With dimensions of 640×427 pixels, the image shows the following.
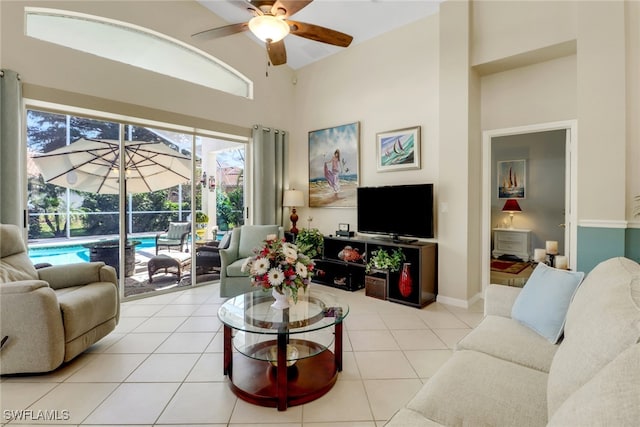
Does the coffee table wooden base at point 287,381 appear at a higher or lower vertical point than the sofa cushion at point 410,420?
lower

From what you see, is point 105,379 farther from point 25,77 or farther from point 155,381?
point 25,77

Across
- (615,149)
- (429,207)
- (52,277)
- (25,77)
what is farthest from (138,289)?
(615,149)

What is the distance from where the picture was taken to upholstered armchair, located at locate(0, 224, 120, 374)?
81.9 inches

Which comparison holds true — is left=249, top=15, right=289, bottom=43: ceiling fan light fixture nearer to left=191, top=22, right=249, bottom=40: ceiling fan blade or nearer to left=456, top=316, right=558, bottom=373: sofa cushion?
left=191, top=22, right=249, bottom=40: ceiling fan blade

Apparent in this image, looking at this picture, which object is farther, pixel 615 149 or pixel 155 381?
pixel 615 149

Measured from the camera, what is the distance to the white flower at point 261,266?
2123mm

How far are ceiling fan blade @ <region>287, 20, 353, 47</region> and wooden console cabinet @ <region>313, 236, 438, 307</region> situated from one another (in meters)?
2.35

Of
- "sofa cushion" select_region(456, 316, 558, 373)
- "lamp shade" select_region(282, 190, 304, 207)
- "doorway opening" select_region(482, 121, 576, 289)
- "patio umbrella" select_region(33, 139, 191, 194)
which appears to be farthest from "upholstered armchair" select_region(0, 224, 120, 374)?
"doorway opening" select_region(482, 121, 576, 289)

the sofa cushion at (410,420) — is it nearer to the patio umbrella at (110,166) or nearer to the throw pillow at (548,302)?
the throw pillow at (548,302)

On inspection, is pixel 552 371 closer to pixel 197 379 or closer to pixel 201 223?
pixel 197 379

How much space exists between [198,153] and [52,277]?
2.45 metres

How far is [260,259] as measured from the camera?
7.10 ft

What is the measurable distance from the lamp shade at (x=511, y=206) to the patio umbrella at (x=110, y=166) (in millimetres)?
5927

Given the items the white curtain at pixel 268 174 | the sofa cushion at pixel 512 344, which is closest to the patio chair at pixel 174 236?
the white curtain at pixel 268 174
